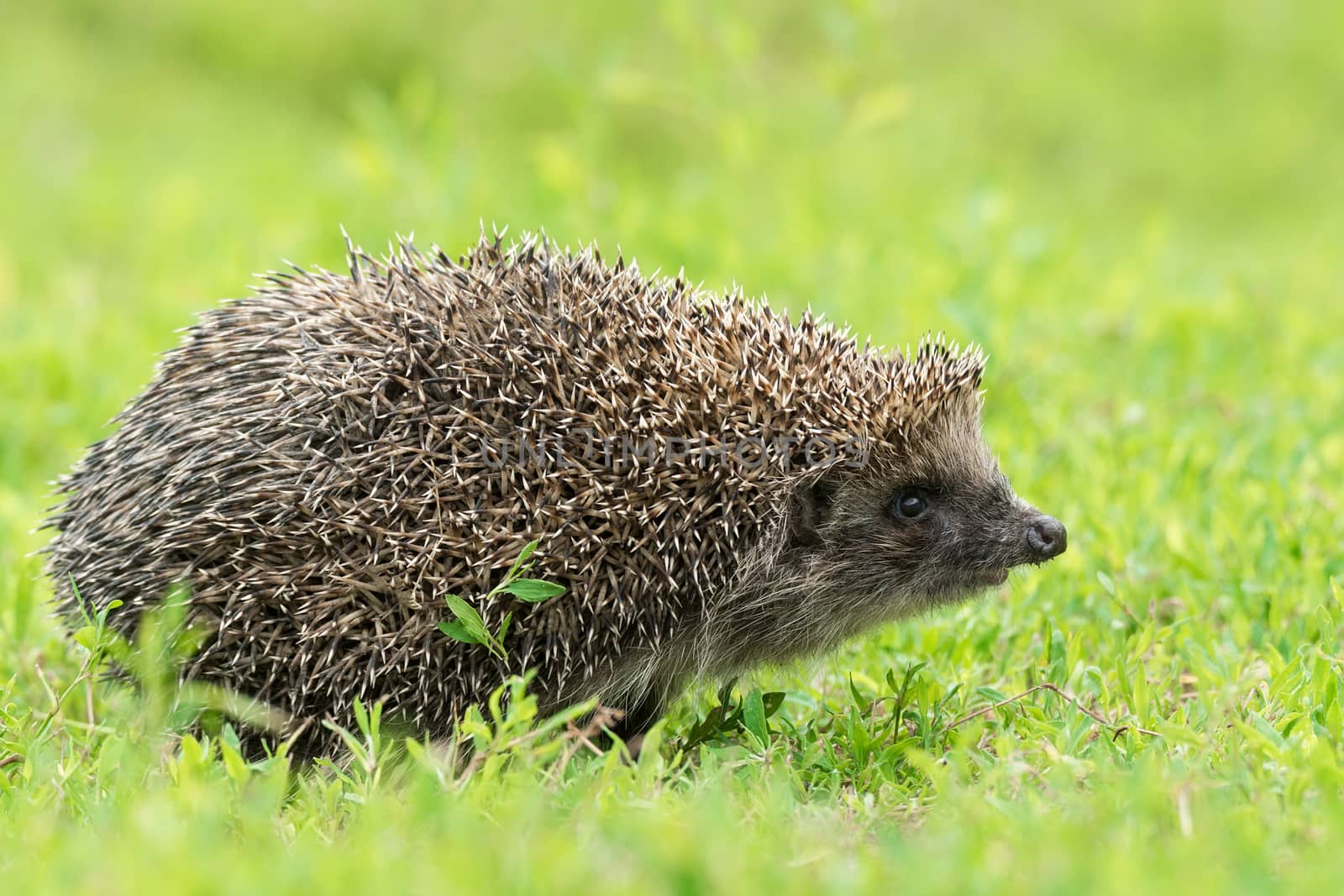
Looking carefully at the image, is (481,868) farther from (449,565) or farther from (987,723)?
(987,723)

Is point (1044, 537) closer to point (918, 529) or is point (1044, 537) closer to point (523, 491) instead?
point (918, 529)

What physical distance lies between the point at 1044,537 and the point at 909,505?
48 centimetres

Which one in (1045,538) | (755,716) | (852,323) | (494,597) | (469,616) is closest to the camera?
(469,616)

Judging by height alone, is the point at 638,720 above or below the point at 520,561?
below

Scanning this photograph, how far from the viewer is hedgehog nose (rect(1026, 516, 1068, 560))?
16.2 ft

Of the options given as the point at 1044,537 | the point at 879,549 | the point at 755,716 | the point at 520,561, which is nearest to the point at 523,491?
the point at 520,561

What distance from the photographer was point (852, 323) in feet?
28.0

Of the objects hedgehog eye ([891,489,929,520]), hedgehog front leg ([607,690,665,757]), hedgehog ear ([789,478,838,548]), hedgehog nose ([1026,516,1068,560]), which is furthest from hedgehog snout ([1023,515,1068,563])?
hedgehog front leg ([607,690,665,757])

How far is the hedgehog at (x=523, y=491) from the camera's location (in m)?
4.38

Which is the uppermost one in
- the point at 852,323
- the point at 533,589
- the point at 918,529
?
the point at 852,323

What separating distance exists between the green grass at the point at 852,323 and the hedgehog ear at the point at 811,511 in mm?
618

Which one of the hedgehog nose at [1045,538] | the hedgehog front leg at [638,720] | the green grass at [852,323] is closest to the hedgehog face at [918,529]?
the hedgehog nose at [1045,538]

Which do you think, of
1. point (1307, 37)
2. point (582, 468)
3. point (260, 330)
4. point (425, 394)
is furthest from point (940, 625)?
point (1307, 37)

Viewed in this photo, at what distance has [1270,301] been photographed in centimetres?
1009
